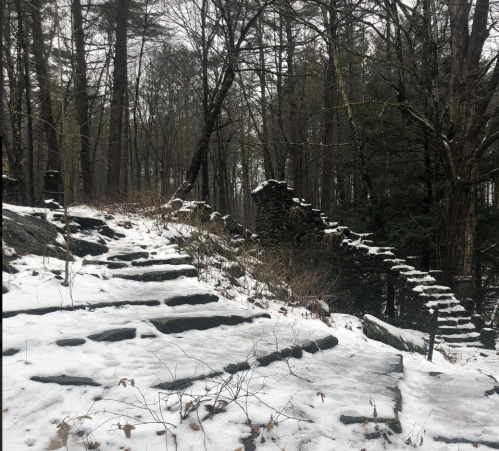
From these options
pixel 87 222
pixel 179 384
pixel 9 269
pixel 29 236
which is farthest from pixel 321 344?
pixel 87 222

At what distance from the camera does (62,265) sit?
5.16 meters

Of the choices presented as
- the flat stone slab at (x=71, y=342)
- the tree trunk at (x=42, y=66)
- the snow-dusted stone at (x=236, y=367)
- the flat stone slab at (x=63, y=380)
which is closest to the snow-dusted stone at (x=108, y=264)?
the flat stone slab at (x=71, y=342)

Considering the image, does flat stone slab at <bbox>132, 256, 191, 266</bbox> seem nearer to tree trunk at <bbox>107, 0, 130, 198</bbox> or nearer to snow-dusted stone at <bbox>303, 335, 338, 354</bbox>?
snow-dusted stone at <bbox>303, 335, 338, 354</bbox>

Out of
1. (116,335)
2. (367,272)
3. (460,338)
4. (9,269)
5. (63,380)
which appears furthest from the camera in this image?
(367,272)

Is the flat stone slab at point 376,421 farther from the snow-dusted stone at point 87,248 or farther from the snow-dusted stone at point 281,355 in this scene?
the snow-dusted stone at point 87,248

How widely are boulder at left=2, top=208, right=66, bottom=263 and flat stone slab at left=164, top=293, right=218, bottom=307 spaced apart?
1.84 metres

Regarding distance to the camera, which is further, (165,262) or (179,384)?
(165,262)

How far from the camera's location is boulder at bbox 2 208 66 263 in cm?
527

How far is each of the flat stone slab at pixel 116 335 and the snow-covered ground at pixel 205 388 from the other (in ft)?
0.19

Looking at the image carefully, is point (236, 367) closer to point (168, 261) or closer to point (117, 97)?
point (168, 261)

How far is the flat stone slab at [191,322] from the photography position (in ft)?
12.4

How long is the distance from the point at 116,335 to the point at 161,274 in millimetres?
2091

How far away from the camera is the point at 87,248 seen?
627 cm

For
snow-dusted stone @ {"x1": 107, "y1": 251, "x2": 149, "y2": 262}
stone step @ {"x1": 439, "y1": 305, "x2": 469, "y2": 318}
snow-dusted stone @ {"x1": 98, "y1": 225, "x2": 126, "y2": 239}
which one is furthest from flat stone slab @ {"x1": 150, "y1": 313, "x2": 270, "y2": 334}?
stone step @ {"x1": 439, "y1": 305, "x2": 469, "y2": 318}
